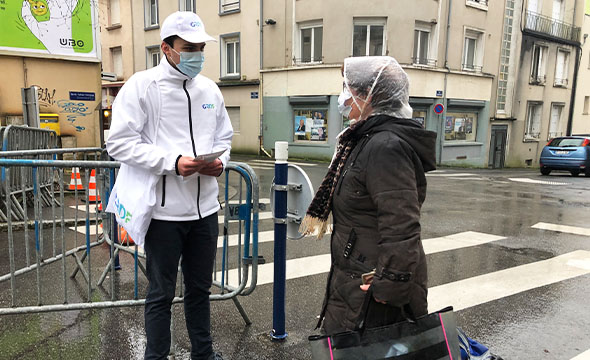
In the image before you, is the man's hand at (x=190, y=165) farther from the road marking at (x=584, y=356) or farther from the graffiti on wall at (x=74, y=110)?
the graffiti on wall at (x=74, y=110)

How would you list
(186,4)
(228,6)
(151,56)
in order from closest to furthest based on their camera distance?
(228,6) → (186,4) → (151,56)

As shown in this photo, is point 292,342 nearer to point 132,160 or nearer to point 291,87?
point 132,160

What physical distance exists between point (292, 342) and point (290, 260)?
7.16 feet

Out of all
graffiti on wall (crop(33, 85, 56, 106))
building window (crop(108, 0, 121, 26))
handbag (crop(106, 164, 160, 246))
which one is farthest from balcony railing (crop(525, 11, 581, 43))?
handbag (crop(106, 164, 160, 246))

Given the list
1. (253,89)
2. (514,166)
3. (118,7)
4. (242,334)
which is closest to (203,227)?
(242,334)

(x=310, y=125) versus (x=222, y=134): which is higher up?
(x=222, y=134)

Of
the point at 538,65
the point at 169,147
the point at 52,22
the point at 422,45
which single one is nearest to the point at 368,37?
the point at 422,45

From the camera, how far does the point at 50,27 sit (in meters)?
11.6

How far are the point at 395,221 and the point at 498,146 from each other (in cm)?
2532

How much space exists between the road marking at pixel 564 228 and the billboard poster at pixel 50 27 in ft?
38.3

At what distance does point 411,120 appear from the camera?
2.12 meters

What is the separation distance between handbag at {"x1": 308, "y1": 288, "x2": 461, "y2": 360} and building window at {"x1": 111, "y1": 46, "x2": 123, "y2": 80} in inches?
1149

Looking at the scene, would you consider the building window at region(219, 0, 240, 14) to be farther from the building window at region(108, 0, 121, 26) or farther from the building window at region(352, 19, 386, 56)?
the building window at region(108, 0, 121, 26)

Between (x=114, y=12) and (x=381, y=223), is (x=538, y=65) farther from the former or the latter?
(x=381, y=223)
